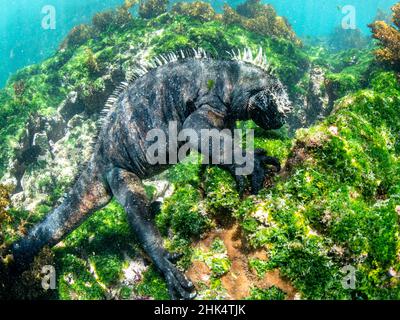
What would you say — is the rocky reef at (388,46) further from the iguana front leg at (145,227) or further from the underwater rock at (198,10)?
the underwater rock at (198,10)

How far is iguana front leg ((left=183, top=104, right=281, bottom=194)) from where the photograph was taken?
3.52 meters

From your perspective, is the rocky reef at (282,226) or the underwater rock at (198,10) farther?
the underwater rock at (198,10)

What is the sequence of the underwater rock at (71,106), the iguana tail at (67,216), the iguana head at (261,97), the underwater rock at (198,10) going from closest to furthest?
the iguana head at (261,97) → the iguana tail at (67,216) → the underwater rock at (71,106) → the underwater rock at (198,10)

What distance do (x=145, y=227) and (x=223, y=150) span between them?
→ 1.49 m

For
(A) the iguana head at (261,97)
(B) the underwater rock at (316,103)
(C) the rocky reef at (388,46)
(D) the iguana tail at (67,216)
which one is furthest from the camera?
(B) the underwater rock at (316,103)

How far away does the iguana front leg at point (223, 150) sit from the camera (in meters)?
3.52

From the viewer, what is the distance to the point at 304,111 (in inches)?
426

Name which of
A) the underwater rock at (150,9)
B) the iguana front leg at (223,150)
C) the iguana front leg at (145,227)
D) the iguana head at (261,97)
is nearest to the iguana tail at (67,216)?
the iguana front leg at (145,227)

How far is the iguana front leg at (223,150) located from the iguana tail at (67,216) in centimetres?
202

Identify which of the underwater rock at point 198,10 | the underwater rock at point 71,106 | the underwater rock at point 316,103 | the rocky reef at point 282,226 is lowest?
the rocky reef at point 282,226
